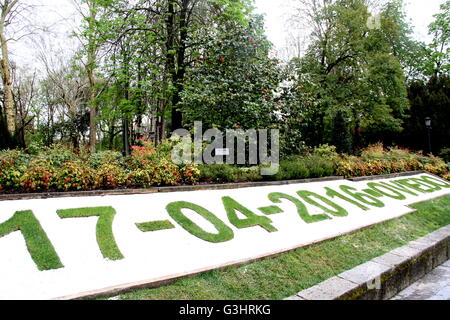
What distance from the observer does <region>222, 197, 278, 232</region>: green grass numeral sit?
513 centimetres

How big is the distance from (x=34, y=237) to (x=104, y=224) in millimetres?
870

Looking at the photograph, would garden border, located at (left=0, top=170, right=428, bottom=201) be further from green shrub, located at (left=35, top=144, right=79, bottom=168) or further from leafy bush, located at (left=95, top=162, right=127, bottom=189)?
green shrub, located at (left=35, top=144, right=79, bottom=168)

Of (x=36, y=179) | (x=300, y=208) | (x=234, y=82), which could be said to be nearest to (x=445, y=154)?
(x=234, y=82)

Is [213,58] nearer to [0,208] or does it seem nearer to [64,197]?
[64,197]

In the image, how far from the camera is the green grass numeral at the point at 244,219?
5133mm

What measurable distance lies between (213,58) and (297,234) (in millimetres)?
7247

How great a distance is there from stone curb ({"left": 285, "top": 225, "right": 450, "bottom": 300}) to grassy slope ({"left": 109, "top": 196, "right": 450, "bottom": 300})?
0.70ft

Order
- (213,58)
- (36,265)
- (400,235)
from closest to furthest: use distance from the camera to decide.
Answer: (36,265)
(400,235)
(213,58)

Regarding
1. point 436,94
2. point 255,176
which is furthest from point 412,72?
point 255,176

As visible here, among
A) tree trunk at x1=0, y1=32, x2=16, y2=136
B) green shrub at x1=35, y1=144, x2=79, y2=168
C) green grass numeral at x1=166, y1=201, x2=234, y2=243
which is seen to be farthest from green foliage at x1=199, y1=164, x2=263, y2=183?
tree trunk at x1=0, y1=32, x2=16, y2=136

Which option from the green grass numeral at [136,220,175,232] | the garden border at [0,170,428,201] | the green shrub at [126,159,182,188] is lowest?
the green grass numeral at [136,220,175,232]

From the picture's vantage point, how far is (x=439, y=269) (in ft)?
16.4
